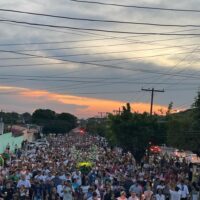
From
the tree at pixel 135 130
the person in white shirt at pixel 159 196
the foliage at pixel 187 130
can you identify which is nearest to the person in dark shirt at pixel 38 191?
the person in white shirt at pixel 159 196

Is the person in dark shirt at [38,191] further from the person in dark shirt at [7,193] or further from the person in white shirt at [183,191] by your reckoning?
the person in white shirt at [183,191]

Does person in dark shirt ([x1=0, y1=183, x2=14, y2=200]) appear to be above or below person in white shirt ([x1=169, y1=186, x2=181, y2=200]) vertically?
below

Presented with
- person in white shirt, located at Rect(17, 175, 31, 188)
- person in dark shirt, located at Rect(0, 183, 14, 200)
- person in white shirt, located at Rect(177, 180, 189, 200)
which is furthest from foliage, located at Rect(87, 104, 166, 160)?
person in dark shirt, located at Rect(0, 183, 14, 200)

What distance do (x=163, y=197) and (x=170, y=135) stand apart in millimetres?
26311

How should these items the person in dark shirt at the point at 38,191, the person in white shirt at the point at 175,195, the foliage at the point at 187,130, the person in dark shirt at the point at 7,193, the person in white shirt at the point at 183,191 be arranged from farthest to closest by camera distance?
the foliage at the point at 187,130 → the person in white shirt at the point at 183,191 → the person in dark shirt at the point at 38,191 → the person in white shirt at the point at 175,195 → the person in dark shirt at the point at 7,193

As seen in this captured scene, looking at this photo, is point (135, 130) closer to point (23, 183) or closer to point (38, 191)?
point (38, 191)

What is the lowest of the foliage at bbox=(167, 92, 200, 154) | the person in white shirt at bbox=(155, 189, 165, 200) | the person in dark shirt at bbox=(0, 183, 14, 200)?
the person in dark shirt at bbox=(0, 183, 14, 200)

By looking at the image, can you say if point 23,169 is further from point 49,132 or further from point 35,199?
point 49,132

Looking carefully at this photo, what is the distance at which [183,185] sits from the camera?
909 inches

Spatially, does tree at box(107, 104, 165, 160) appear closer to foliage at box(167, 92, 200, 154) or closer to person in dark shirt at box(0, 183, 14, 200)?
foliage at box(167, 92, 200, 154)

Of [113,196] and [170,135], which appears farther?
[170,135]

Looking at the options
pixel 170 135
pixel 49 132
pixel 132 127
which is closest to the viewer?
pixel 170 135

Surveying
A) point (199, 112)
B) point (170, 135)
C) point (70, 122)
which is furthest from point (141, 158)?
point (70, 122)

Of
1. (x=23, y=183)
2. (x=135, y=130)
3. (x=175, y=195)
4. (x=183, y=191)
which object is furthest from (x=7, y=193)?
(x=135, y=130)
